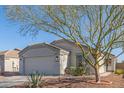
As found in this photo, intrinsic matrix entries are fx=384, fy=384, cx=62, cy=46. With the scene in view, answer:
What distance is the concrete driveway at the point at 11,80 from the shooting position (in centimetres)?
1277

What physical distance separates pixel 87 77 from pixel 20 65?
96.9 inches

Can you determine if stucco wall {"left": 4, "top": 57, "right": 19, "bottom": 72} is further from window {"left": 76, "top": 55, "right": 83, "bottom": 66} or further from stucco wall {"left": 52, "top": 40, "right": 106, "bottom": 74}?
window {"left": 76, "top": 55, "right": 83, "bottom": 66}

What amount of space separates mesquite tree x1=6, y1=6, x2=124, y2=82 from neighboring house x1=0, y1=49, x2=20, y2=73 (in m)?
1.21

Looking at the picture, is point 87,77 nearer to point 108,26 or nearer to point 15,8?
point 108,26

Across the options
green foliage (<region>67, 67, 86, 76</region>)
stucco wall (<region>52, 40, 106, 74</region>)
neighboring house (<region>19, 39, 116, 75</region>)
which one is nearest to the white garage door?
neighboring house (<region>19, 39, 116, 75</region>)

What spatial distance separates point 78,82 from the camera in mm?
13008

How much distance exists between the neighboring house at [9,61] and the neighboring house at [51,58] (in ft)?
0.76

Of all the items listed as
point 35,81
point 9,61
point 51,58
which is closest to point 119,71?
point 51,58

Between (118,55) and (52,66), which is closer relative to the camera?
(118,55)

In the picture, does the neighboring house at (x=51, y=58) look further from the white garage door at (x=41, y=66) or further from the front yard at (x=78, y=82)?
the front yard at (x=78, y=82)

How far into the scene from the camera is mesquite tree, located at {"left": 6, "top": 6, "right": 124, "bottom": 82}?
12508 mm

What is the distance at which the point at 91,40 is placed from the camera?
1316 cm
